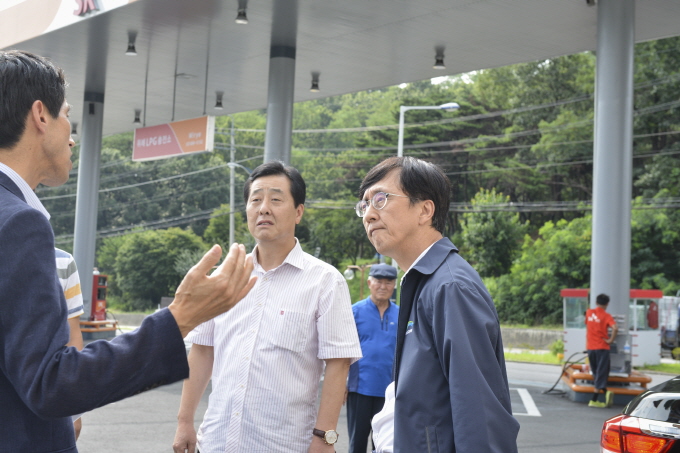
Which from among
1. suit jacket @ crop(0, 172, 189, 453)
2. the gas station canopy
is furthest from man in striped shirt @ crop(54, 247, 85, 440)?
the gas station canopy

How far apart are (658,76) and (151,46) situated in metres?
28.6

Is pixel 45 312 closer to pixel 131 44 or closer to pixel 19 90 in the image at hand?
pixel 19 90

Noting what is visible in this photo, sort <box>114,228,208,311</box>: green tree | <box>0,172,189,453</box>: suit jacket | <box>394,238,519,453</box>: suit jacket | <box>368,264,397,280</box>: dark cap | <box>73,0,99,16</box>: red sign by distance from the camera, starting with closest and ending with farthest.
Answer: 1. <box>0,172,189,453</box>: suit jacket
2. <box>394,238,519,453</box>: suit jacket
3. <box>368,264,397,280</box>: dark cap
4. <box>73,0,99,16</box>: red sign
5. <box>114,228,208,311</box>: green tree

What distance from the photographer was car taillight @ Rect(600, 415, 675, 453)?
3.76 metres

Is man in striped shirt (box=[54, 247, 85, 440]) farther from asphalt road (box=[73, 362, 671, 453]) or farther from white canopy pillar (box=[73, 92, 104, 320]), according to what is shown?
white canopy pillar (box=[73, 92, 104, 320])

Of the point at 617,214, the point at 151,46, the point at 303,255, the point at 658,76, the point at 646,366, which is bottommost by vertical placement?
the point at 646,366

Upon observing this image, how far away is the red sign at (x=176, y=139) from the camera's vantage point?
13.8 metres

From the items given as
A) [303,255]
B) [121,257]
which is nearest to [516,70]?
[121,257]

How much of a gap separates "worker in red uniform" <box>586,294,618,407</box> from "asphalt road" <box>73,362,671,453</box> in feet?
0.93

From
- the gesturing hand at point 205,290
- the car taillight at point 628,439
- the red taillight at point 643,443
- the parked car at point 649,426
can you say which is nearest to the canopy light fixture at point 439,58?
the parked car at point 649,426

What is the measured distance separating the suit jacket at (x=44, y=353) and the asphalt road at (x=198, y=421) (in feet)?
21.1

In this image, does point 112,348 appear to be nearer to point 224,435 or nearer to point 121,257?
point 224,435

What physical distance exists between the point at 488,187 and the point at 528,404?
33.3 meters

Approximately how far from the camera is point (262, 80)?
16.3 metres
